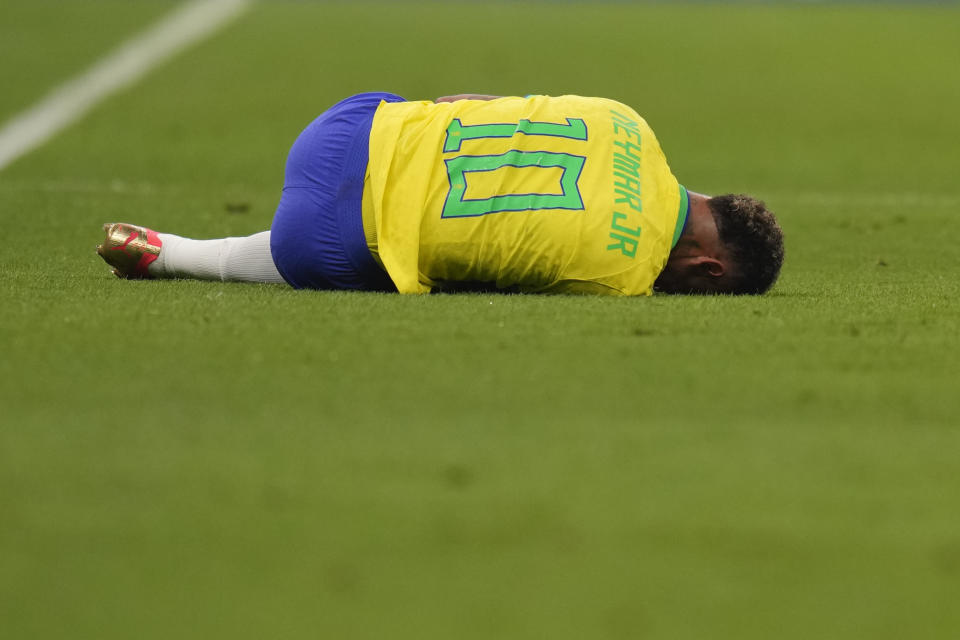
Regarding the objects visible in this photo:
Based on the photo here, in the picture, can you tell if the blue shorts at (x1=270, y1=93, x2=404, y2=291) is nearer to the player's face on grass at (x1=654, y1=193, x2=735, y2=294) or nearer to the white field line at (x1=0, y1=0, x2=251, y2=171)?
the player's face on grass at (x1=654, y1=193, x2=735, y2=294)

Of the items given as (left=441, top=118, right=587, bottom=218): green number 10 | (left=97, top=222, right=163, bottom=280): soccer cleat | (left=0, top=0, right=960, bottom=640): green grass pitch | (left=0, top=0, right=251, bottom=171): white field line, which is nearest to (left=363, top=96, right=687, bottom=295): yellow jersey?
(left=441, top=118, right=587, bottom=218): green number 10

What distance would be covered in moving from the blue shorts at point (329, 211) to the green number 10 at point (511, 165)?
0.22m

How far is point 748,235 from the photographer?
3.46 m

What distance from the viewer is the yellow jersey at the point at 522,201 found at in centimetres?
326

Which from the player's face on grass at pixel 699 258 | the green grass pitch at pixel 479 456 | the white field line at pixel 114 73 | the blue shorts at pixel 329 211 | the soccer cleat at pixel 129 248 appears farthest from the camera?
the white field line at pixel 114 73

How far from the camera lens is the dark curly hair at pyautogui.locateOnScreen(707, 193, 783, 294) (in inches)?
136

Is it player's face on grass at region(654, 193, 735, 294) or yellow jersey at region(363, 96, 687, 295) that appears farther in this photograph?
player's face on grass at region(654, 193, 735, 294)

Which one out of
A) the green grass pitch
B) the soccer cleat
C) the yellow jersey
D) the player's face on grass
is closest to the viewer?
the green grass pitch

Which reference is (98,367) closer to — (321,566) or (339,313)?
(339,313)

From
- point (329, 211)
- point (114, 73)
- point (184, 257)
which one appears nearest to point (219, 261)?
point (184, 257)

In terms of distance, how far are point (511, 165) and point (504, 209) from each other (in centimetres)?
11

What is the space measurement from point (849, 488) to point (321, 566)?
77cm

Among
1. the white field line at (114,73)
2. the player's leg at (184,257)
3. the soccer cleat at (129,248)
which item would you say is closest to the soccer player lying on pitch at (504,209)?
the player's leg at (184,257)

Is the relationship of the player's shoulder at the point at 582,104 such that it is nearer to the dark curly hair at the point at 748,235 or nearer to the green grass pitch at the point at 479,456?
the dark curly hair at the point at 748,235
